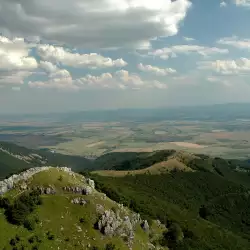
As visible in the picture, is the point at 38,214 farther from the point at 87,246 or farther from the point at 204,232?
the point at 204,232

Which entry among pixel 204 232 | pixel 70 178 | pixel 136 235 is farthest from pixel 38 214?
pixel 204 232

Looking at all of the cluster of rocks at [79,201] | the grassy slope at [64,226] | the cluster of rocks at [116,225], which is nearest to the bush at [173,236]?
the grassy slope at [64,226]

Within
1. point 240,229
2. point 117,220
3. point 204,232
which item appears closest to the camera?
point 117,220

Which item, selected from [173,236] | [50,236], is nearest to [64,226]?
[50,236]

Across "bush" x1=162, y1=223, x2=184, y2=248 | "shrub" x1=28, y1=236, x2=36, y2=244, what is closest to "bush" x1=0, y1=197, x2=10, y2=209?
"shrub" x1=28, y1=236, x2=36, y2=244

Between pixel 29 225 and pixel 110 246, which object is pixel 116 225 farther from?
pixel 29 225

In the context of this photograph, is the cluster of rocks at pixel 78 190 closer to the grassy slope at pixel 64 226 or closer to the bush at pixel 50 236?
the grassy slope at pixel 64 226

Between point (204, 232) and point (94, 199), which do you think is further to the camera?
point (204, 232)
